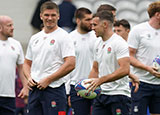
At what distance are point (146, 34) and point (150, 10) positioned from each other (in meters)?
0.50

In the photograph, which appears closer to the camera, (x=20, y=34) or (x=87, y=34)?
(x=87, y=34)

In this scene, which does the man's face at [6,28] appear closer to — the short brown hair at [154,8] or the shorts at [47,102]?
the shorts at [47,102]

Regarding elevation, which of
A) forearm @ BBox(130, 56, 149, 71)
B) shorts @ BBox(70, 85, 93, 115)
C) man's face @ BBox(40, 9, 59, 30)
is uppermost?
man's face @ BBox(40, 9, 59, 30)

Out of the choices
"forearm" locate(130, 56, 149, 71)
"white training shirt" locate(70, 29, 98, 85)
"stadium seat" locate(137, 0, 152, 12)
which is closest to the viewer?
"forearm" locate(130, 56, 149, 71)

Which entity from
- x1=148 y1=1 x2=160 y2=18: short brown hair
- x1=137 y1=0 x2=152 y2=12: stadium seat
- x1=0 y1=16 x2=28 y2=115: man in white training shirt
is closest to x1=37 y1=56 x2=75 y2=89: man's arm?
x1=0 y1=16 x2=28 y2=115: man in white training shirt

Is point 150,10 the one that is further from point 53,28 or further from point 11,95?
point 11,95

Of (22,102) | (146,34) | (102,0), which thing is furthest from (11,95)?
(102,0)

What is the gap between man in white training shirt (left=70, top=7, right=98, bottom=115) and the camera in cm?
1009

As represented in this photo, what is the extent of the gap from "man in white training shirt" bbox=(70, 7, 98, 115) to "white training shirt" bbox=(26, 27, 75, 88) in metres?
1.32

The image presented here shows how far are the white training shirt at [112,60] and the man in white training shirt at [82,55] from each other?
1.37m

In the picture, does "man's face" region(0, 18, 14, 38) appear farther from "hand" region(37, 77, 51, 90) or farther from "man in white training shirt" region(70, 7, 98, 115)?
"hand" region(37, 77, 51, 90)

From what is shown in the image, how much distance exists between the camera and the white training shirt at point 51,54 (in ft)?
28.7

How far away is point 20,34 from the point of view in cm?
1605

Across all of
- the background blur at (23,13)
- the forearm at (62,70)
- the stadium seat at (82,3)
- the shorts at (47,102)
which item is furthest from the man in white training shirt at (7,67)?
the stadium seat at (82,3)
